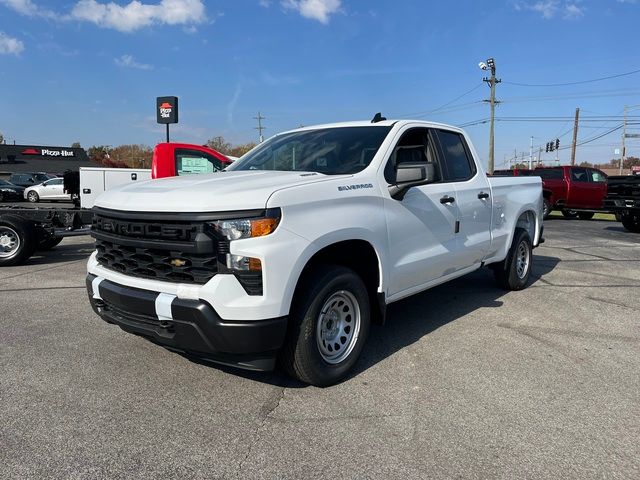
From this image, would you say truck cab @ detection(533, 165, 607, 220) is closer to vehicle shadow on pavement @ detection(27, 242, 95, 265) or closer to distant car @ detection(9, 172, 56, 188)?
vehicle shadow on pavement @ detection(27, 242, 95, 265)

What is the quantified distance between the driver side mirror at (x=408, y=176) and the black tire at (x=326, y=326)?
80 cm

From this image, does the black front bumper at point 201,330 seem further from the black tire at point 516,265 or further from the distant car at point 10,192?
the distant car at point 10,192

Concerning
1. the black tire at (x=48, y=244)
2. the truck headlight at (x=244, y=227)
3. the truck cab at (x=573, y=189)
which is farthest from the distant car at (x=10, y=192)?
the truck headlight at (x=244, y=227)

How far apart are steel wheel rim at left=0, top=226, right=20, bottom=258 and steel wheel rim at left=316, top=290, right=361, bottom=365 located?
6952 millimetres

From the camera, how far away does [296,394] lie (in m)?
3.50

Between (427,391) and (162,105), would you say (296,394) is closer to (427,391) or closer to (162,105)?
(427,391)

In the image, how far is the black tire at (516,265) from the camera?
6.33 m

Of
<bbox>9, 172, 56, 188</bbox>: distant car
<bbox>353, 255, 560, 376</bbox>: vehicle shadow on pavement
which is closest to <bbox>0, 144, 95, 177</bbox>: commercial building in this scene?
<bbox>9, 172, 56, 188</bbox>: distant car

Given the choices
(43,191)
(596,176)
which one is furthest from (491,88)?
(43,191)

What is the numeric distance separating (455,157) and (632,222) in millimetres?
12139

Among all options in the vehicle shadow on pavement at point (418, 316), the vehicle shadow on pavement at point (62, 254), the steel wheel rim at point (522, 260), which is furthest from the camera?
the vehicle shadow on pavement at point (62, 254)

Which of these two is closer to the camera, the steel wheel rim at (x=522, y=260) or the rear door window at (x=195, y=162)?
the steel wheel rim at (x=522, y=260)

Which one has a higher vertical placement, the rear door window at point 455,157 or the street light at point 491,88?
the street light at point 491,88

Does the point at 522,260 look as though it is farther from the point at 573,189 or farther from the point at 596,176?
the point at 596,176
